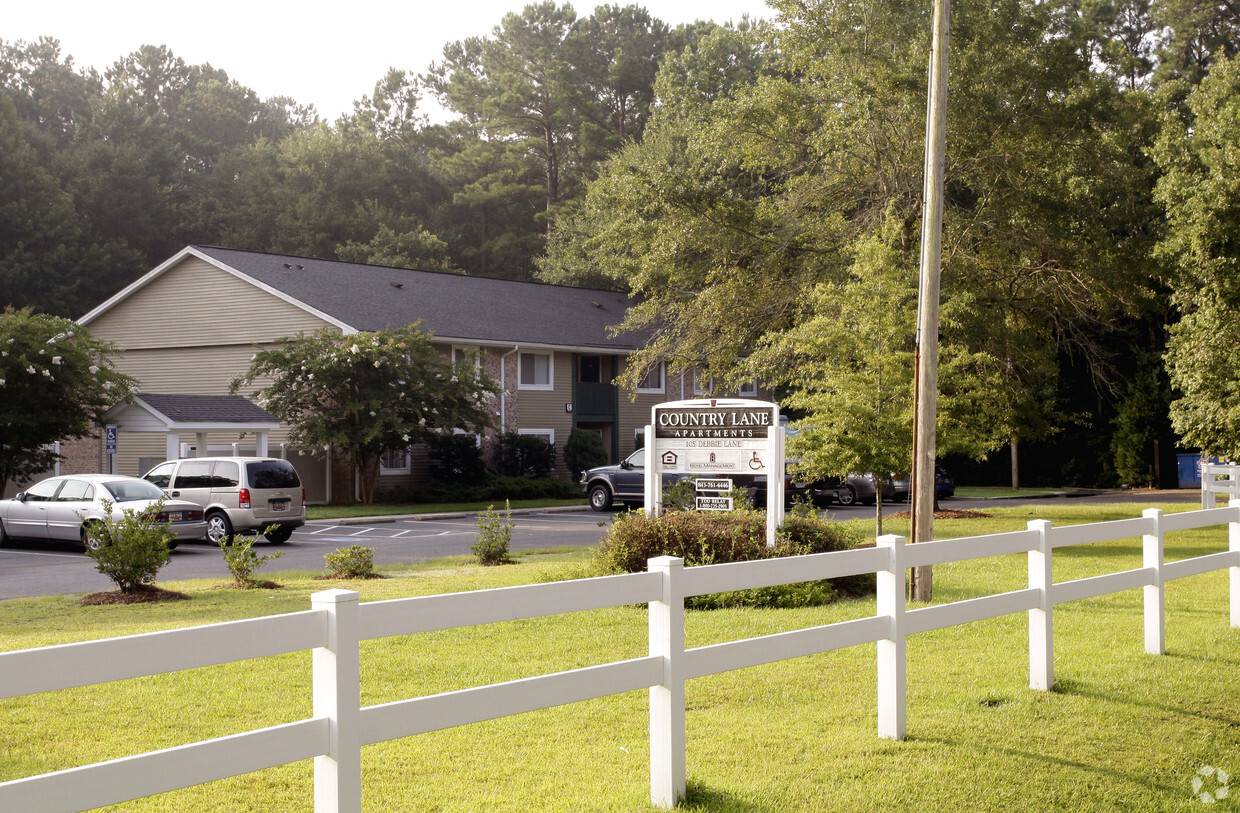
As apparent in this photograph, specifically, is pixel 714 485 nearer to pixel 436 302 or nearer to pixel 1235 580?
pixel 1235 580

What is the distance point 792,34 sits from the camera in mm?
25422

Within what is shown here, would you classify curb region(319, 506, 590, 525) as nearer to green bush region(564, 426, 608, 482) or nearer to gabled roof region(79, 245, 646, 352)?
gabled roof region(79, 245, 646, 352)

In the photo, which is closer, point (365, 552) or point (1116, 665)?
point (1116, 665)

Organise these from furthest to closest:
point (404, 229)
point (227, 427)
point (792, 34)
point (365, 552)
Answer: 1. point (404, 229)
2. point (227, 427)
3. point (792, 34)
4. point (365, 552)

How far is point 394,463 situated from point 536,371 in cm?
684

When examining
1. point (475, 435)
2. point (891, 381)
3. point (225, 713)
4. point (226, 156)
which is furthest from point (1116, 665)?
point (226, 156)

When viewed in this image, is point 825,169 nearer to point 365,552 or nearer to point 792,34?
point 792,34

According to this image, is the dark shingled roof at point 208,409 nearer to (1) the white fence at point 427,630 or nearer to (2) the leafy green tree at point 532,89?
(1) the white fence at point 427,630

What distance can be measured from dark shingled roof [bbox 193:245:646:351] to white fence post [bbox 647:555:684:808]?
30.0 metres

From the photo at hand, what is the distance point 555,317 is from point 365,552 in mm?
27060

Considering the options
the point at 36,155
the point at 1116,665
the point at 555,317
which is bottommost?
the point at 1116,665

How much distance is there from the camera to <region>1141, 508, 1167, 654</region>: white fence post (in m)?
8.83

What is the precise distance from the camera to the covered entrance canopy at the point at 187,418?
28.4 meters

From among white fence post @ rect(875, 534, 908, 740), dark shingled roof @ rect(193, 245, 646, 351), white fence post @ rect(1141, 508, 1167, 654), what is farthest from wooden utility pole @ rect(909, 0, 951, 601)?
dark shingled roof @ rect(193, 245, 646, 351)
